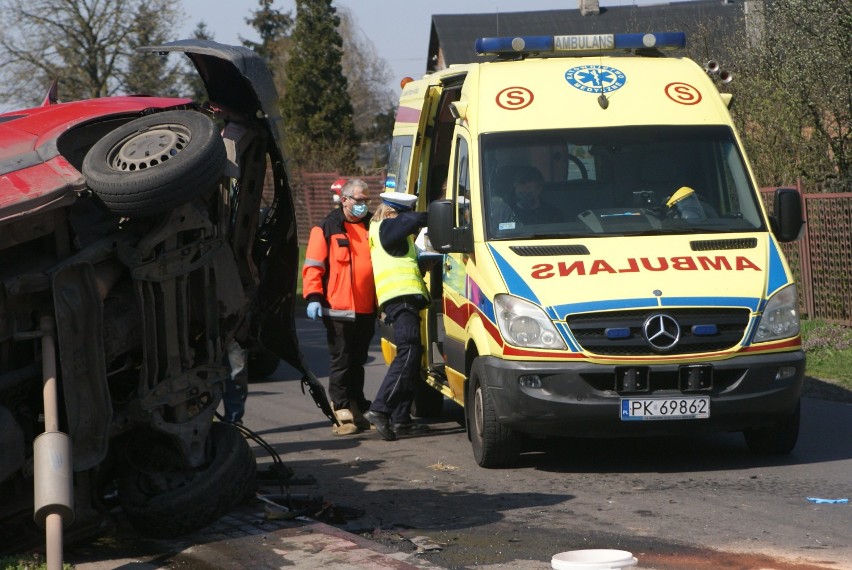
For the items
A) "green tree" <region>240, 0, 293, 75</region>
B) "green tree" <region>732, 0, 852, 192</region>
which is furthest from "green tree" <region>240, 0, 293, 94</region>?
"green tree" <region>732, 0, 852, 192</region>

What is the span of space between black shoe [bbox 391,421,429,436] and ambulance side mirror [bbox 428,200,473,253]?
186cm

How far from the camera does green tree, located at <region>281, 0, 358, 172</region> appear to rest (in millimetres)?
51625

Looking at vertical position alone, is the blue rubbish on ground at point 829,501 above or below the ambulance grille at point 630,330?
below

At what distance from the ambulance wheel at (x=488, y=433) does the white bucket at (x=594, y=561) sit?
11.4ft

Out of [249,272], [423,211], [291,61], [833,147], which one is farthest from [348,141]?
[249,272]

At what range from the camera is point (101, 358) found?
18.9 ft

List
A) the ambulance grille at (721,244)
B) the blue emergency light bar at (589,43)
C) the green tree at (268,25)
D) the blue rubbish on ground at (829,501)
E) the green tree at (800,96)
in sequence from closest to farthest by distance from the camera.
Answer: the blue rubbish on ground at (829,501)
the ambulance grille at (721,244)
the blue emergency light bar at (589,43)
the green tree at (800,96)
the green tree at (268,25)

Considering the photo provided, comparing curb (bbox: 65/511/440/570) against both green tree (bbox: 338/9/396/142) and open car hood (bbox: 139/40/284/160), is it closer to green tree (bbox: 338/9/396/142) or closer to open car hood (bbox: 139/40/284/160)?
open car hood (bbox: 139/40/284/160)

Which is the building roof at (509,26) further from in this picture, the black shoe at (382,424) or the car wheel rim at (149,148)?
the car wheel rim at (149,148)

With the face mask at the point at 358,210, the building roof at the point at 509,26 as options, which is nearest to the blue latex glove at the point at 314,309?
the face mask at the point at 358,210

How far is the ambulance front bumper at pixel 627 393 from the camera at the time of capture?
779cm

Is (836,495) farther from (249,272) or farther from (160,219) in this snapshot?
(160,219)

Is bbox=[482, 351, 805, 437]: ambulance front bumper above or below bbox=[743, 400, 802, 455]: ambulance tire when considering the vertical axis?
above

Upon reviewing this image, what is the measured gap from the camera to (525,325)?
312 inches
